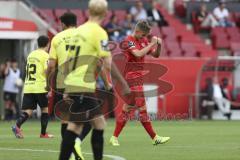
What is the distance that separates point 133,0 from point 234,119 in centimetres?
847

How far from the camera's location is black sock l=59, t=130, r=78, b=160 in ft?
33.6

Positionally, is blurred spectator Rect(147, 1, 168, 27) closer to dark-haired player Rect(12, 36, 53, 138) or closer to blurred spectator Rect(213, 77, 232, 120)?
blurred spectator Rect(213, 77, 232, 120)

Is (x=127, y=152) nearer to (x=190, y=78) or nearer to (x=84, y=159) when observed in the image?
(x=84, y=159)

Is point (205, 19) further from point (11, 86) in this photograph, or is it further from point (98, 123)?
point (98, 123)

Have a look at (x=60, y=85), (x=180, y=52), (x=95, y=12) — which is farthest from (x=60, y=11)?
(x=95, y=12)

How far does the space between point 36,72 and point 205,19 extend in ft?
58.8

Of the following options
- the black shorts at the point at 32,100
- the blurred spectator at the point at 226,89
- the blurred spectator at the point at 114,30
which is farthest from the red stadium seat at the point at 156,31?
the black shorts at the point at 32,100

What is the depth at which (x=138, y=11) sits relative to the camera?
111ft

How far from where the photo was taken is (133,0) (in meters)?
36.1

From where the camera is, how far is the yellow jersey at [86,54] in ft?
34.4

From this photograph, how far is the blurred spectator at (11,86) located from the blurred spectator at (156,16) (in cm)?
720

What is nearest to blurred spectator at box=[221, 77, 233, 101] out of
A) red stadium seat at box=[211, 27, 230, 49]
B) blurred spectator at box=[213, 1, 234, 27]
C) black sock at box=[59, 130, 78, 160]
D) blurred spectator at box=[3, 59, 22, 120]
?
red stadium seat at box=[211, 27, 230, 49]

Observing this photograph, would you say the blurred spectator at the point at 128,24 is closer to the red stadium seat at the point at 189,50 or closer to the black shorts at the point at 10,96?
the red stadium seat at the point at 189,50

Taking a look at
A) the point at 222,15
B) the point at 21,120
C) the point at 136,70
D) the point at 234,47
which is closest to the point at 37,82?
the point at 21,120
